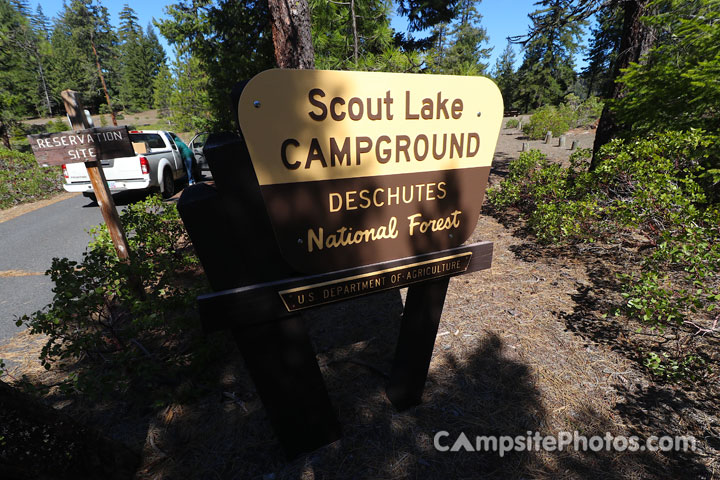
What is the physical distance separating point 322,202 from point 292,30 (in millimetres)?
3823

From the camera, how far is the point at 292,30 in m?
4.19

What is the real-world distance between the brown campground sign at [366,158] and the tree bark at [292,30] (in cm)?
347

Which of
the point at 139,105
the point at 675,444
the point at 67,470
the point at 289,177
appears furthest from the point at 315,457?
the point at 139,105

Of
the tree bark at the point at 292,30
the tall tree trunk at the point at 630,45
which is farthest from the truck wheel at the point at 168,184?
the tall tree trunk at the point at 630,45

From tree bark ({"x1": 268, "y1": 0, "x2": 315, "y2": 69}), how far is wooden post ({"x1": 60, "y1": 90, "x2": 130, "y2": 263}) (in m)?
2.47

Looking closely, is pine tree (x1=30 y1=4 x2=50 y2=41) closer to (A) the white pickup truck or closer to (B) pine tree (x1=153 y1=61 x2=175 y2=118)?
(B) pine tree (x1=153 y1=61 x2=175 y2=118)

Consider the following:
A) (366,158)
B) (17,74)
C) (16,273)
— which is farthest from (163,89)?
(366,158)

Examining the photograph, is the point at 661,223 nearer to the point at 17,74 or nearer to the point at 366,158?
the point at 366,158

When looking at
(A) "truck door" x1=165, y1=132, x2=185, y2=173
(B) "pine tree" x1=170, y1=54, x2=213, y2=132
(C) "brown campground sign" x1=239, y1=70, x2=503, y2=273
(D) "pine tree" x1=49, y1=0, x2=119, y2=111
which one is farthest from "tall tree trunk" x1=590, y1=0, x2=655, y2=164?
(D) "pine tree" x1=49, y1=0, x2=119, y2=111

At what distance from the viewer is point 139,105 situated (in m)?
51.3

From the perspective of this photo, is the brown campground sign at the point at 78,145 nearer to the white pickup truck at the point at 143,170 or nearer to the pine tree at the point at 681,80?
the white pickup truck at the point at 143,170

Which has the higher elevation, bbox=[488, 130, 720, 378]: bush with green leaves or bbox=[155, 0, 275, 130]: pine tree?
bbox=[155, 0, 275, 130]: pine tree

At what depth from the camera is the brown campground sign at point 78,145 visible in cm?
302

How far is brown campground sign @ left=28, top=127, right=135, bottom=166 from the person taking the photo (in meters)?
3.02
